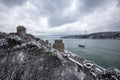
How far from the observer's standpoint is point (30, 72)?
276 inches

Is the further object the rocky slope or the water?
the water

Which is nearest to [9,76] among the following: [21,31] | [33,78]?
[33,78]

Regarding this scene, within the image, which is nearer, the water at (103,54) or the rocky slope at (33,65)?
the rocky slope at (33,65)

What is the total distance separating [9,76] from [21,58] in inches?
62.8

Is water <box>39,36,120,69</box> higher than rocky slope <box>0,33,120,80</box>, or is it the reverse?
rocky slope <box>0,33,120,80</box>

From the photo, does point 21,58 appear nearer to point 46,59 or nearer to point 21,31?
point 46,59

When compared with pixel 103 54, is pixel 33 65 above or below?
above

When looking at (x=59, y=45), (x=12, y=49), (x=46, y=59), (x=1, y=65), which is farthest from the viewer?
(x=59, y=45)

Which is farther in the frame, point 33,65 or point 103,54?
point 103,54

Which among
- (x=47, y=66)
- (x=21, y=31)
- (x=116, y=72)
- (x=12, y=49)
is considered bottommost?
(x=116, y=72)

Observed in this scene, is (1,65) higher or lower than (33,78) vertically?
higher

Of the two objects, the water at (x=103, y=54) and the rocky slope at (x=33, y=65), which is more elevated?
the rocky slope at (x=33, y=65)

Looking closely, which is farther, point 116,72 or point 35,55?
point 116,72

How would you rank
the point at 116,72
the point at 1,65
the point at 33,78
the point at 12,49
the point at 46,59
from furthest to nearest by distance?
the point at 116,72, the point at 12,49, the point at 46,59, the point at 1,65, the point at 33,78
